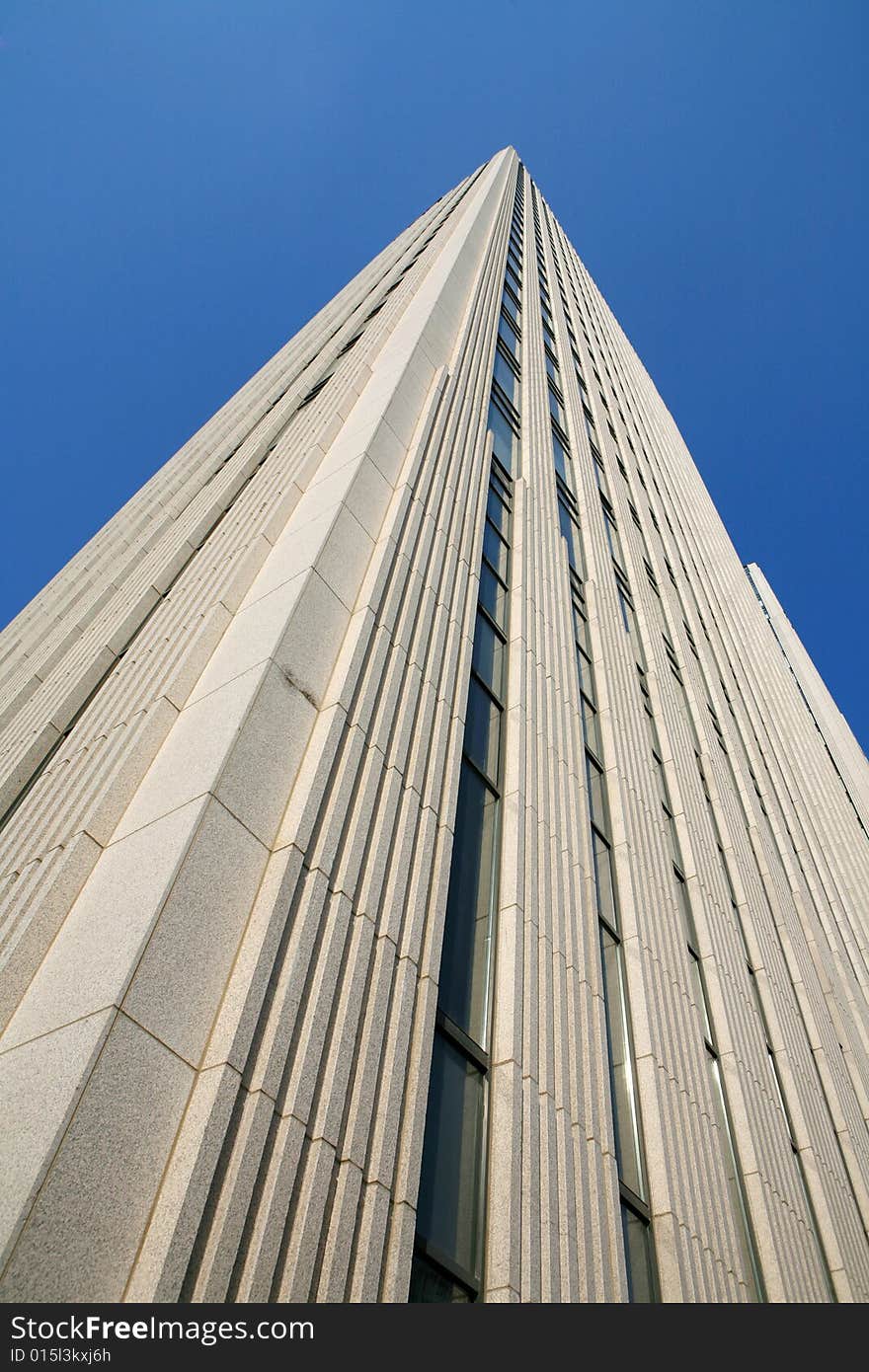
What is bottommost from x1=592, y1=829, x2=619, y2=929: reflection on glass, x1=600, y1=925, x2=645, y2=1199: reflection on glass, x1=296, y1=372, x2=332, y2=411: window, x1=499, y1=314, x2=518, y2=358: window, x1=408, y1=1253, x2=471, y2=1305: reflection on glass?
x1=408, y1=1253, x2=471, y2=1305: reflection on glass

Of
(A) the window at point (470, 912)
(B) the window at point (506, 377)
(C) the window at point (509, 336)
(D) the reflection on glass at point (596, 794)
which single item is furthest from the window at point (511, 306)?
(A) the window at point (470, 912)

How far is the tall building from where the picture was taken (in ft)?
17.7

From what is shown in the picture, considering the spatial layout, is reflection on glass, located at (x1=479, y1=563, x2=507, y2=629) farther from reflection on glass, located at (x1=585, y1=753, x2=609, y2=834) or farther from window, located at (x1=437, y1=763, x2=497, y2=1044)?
window, located at (x1=437, y1=763, x2=497, y2=1044)

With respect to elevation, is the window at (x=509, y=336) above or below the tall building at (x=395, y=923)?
above

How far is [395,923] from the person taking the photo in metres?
7.61

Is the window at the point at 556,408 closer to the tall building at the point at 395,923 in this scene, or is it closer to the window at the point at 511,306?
the window at the point at 511,306

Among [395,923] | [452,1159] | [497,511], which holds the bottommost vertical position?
[452,1159]

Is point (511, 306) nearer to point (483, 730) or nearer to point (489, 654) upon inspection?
point (489, 654)

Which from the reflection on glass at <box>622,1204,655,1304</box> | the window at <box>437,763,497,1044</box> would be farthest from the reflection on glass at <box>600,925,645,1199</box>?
the window at <box>437,763,497,1044</box>

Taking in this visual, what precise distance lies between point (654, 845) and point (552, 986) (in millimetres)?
5604

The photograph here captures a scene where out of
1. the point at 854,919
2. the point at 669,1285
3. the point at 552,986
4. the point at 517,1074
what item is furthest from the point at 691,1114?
the point at 854,919

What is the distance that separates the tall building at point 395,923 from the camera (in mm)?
5391

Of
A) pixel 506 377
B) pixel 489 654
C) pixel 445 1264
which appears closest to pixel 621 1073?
pixel 445 1264
